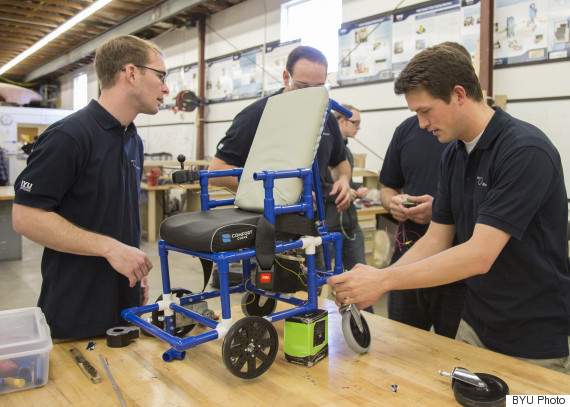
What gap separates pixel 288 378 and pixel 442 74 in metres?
0.88

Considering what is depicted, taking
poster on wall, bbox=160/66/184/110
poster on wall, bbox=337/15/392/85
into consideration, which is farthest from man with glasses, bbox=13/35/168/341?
poster on wall, bbox=160/66/184/110

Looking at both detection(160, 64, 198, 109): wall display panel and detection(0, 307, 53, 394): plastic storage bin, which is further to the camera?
detection(160, 64, 198, 109): wall display panel

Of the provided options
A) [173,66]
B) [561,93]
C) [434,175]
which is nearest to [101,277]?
[434,175]

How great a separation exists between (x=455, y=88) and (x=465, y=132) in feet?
0.43

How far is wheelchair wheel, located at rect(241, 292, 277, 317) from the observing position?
5.19ft

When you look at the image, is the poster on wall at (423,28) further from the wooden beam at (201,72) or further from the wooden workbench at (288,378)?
the wooden beam at (201,72)

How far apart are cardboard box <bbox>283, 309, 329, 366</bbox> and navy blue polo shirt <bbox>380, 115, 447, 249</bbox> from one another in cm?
91

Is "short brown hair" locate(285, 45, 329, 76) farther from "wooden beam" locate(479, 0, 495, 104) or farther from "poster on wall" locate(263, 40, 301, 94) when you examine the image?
"poster on wall" locate(263, 40, 301, 94)

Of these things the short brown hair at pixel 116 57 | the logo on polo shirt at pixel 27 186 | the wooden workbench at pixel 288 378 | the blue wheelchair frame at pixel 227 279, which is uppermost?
the short brown hair at pixel 116 57

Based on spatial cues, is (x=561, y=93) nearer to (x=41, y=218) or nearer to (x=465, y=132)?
(x=465, y=132)

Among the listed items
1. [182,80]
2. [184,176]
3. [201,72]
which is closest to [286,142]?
[184,176]

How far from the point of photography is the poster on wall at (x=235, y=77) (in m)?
7.11

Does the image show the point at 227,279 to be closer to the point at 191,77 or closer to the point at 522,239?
the point at 522,239

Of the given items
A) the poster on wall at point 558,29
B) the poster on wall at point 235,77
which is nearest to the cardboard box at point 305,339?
the poster on wall at point 558,29
